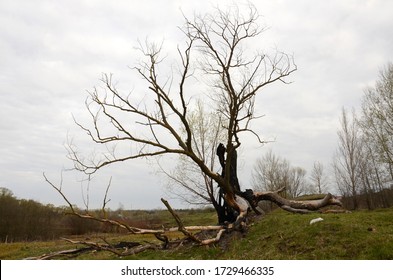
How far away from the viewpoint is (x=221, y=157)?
13562 mm

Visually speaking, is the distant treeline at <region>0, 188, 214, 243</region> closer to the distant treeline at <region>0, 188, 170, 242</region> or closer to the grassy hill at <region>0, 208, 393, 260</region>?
the distant treeline at <region>0, 188, 170, 242</region>

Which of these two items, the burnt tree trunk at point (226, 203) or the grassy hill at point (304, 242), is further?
the burnt tree trunk at point (226, 203)

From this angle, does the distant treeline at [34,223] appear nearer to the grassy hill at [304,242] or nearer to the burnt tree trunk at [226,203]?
the burnt tree trunk at [226,203]

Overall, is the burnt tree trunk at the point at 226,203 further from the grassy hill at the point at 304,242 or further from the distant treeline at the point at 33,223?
the distant treeline at the point at 33,223

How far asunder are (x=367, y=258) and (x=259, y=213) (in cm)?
655

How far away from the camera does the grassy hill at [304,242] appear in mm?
7621

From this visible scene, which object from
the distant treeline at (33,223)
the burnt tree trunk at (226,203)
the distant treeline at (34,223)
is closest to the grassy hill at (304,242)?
the burnt tree trunk at (226,203)

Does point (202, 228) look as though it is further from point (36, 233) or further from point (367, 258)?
point (36, 233)

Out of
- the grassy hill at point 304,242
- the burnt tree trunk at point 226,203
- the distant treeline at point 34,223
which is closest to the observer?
the grassy hill at point 304,242

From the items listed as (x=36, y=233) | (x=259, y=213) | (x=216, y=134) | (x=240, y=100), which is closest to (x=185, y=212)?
(x=36, y=233)

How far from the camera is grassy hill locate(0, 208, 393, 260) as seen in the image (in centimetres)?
762

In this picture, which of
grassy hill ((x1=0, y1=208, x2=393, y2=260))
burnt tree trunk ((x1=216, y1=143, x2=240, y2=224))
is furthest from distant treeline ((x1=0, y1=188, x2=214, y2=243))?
grassy hill ((x1=0, y1=208, x2=393, y2=260))

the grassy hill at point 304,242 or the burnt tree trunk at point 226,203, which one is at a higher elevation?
the burnt tree trunk at point 226,203

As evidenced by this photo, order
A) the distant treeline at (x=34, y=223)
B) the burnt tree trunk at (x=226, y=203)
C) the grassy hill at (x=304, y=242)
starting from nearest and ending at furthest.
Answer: the grassy hill at (x=304, y=242)
the burnt tree trunk at (x=226, y=203)
the distant treeline at (x=34, y=223)
